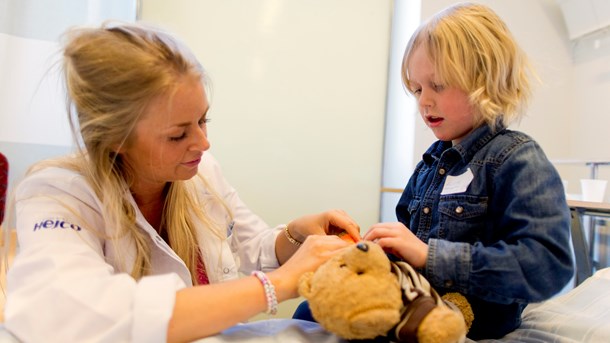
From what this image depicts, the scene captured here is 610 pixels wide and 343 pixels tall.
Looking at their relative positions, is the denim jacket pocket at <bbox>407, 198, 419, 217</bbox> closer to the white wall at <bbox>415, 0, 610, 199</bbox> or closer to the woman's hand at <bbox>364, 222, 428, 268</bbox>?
the woman's hand at <bbox>364, 222, 428, 268</bbox>

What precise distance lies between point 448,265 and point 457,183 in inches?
7.6

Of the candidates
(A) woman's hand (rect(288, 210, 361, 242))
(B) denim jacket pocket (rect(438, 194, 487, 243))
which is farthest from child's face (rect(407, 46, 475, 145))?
(A) woman's hand (rect(288, 210, 361, 242))

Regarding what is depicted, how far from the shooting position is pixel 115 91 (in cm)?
66

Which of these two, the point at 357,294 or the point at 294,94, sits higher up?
the point at 294,94

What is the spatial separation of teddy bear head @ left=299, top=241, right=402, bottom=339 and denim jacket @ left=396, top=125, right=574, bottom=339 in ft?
0.48

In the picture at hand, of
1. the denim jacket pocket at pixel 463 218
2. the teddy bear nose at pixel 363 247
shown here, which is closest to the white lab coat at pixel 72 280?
the teddy bear nose at pixel 363 247

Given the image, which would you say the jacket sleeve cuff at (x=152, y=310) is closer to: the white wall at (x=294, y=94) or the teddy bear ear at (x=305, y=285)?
the teddy bear ear at (x=305, y=285)

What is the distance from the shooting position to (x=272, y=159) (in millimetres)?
1880

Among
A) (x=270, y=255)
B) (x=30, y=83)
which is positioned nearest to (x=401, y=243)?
(x=270, y=255)

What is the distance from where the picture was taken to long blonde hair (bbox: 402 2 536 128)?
0.72 m

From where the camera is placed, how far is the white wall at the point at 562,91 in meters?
2.18

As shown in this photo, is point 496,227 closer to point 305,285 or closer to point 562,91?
point 305,285

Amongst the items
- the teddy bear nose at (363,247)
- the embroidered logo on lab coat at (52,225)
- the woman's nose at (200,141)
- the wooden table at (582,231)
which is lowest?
the wooden table at (582,231)

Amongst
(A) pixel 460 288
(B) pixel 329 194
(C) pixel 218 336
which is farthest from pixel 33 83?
(A) pixel 460 288
